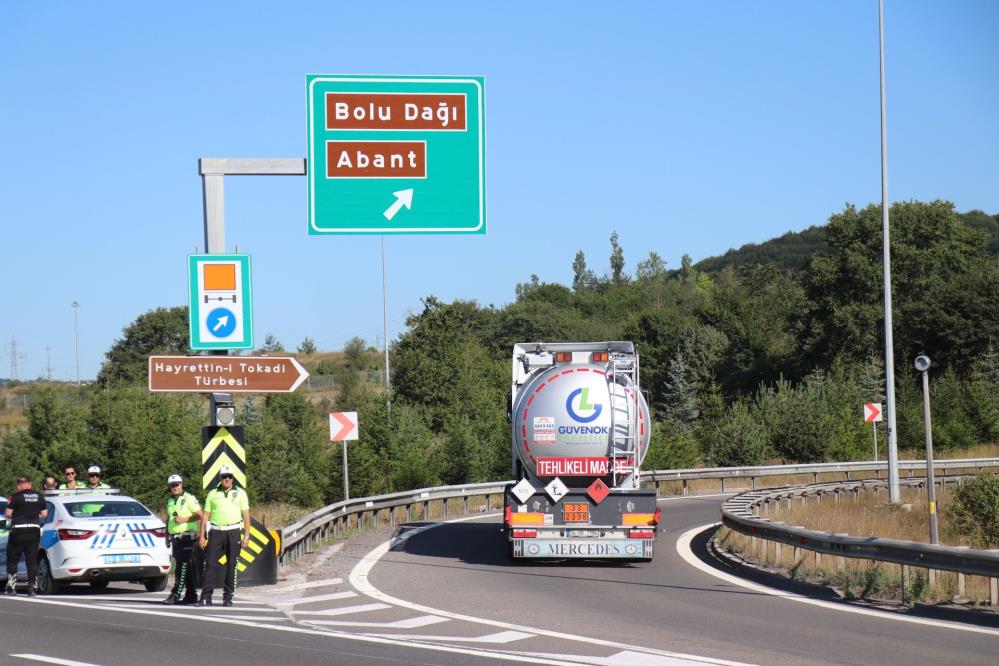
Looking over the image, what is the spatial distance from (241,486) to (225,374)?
153 cm

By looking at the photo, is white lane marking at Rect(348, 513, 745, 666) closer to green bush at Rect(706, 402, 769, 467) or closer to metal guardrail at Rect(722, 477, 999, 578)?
metal guardrail at Rect(722, 477, 999, 578)

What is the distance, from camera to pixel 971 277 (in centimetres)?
7200

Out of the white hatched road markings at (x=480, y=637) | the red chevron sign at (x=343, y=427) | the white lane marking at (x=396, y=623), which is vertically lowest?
the white lane marking at (x=396, y=623)

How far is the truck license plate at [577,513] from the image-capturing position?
63.0 feet

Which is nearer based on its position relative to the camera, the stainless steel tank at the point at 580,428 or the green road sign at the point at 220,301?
the green road sign at the point at 220,301

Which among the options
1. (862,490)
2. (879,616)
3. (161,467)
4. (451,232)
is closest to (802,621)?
(879,616)

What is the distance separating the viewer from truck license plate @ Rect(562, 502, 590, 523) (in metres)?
19.2

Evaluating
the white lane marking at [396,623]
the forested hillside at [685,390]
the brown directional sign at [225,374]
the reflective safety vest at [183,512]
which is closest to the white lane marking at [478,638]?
the white lane marking at [396,623]

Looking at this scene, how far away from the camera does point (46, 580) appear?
1725 cm

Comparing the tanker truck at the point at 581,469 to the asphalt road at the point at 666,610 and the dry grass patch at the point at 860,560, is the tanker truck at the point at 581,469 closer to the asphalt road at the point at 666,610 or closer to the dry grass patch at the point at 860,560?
the asphalt road at the point at 666,610

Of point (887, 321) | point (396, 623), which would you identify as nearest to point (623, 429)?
point (396, 623)

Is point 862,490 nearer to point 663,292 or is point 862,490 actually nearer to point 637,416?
point 637,416

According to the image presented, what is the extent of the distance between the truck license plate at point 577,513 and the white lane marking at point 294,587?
3756 mm

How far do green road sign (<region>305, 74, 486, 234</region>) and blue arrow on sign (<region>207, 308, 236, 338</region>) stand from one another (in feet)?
6.80
